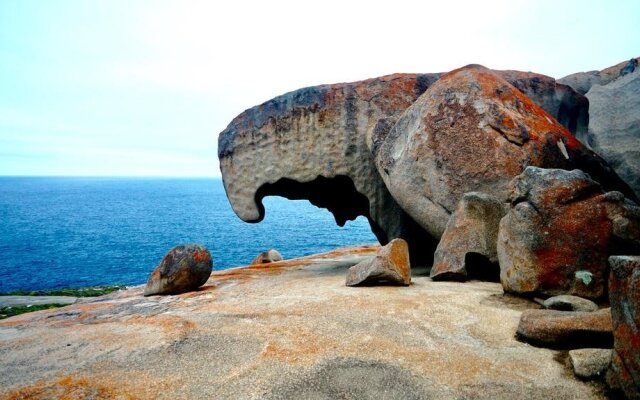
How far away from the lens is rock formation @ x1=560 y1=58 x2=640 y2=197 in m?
13.6

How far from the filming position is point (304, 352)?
5703mm

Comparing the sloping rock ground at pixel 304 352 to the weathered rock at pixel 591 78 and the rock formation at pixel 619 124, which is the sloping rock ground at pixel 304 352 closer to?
the rock formation at pixel 619 124

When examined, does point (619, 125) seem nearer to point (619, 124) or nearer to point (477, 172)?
point (619, 124)

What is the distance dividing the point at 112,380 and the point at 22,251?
59746 millimetres

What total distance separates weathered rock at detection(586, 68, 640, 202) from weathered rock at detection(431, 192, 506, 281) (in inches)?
248

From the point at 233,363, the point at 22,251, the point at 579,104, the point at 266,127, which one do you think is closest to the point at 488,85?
the point at 579,104

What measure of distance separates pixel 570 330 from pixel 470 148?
6.72m

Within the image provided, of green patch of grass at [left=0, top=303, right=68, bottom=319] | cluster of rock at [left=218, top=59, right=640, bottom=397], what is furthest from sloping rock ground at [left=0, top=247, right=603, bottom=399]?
green patch of grass at [left=0, top=303, right=68, bottom=319]

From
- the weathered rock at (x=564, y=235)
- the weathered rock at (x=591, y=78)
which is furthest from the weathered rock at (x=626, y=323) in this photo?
the weathered rock at (x=591, y=78)

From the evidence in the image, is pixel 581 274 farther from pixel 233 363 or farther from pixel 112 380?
pixel 112 380

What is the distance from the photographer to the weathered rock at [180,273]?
11711mm

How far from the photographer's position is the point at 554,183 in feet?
26.5

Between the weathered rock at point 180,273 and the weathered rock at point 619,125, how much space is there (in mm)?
13212

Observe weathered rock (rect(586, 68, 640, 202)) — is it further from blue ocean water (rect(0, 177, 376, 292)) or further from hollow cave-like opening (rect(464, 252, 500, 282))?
blue ocean water (rect(0, 177, 376, 292))
